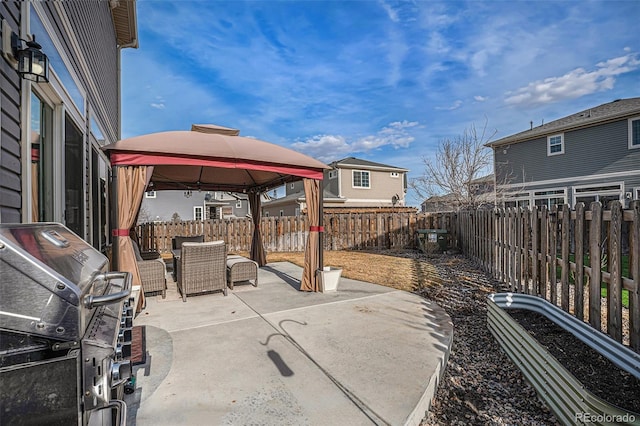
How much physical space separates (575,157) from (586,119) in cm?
166

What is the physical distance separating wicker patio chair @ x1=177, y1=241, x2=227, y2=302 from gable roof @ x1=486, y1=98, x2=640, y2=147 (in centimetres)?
1556

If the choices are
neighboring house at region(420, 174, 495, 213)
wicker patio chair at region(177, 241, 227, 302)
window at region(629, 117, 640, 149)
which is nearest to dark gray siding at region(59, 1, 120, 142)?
wicker patio chair at region(177, 241, 227, 302)

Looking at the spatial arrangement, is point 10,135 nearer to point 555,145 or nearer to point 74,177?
point 74,177

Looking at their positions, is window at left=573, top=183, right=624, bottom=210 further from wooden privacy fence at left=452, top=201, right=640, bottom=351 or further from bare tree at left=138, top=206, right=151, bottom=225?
bare tree at left=138, top=206, right=151, bottom=225

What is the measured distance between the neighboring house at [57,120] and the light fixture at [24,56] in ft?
0.04

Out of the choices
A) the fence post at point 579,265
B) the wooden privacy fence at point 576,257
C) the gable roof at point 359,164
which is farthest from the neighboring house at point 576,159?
the fence post at point 579,265

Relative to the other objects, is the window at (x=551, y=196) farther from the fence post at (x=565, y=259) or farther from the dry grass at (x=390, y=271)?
the fence post at (x=565, y=259)

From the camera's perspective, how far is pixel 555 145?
1497cm

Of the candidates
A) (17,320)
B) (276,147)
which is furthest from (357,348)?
(276,147)

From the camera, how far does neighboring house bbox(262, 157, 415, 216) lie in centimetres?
2172

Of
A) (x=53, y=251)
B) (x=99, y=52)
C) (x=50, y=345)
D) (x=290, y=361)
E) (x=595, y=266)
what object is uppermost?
(x=99, y=52)

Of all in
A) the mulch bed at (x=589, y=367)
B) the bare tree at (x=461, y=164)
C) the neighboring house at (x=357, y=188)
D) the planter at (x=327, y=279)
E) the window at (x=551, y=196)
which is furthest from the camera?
the neighboring house at (x=357, y=188)

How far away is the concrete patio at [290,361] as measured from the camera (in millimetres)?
2244

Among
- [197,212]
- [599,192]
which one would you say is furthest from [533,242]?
[197,212]
